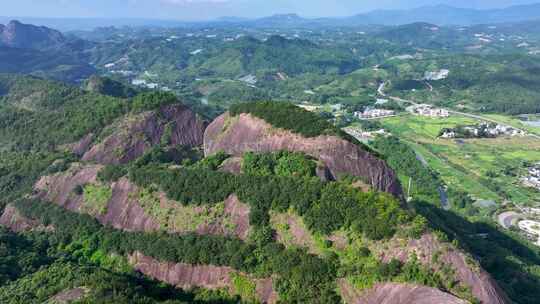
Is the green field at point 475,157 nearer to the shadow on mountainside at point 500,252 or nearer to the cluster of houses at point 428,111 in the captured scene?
the cluster of houses at point 428,111

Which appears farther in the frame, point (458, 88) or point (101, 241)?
point (458, 88)

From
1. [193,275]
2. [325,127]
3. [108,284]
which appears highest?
[325,127]

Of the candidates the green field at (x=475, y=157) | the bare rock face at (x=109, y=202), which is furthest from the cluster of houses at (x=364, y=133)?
the bare rock face at (x=109, y=202)

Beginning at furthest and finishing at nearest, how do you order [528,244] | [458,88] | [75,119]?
[458,88]
[75,119]
[528,244]

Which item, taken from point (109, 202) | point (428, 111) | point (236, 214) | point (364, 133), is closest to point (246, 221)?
point (236, 214)

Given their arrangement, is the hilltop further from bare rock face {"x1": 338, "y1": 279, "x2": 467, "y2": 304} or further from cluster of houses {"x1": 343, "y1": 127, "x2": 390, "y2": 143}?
cluster of houses {"x1": 343, "y1": 127, "x2": 390, "y2": 143}

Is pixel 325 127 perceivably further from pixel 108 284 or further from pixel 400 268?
pixel 108 284

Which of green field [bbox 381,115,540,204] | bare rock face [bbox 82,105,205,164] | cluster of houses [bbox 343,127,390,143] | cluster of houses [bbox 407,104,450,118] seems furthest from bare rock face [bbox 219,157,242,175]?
cluster of houses [bbox 407,104,450,118]

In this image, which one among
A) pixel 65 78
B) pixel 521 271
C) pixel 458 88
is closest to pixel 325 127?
pixel 521 271
